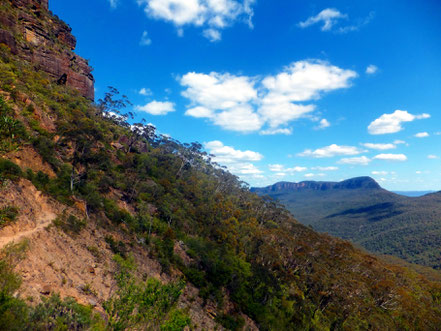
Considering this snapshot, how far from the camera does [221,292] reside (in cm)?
2955

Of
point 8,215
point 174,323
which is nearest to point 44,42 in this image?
point 8,215

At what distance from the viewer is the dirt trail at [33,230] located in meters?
13.6

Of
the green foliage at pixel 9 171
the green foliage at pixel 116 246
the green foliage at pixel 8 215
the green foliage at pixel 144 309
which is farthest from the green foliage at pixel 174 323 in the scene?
the green foliage at pixel 9 171

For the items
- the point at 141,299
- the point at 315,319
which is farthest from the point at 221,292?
the point at 141,299

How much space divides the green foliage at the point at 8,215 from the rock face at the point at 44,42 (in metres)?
37.8

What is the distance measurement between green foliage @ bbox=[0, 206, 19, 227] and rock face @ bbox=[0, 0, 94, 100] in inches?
1490

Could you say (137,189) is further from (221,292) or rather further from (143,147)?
(143,147)

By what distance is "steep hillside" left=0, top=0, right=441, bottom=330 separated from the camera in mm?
13352

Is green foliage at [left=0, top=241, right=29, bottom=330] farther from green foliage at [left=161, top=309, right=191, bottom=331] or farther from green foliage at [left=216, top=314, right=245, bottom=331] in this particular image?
green foliage at [left=216, top=314, right=245, bottom=331]

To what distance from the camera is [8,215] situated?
14.9 metres

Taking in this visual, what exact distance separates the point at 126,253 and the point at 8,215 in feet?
36.1

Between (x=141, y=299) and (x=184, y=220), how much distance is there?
25363 mm

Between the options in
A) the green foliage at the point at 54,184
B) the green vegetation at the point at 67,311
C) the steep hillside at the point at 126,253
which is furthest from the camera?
the green foliage at the point at 54,184

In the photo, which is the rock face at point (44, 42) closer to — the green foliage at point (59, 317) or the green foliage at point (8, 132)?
the green foliage at point (8, 132)
